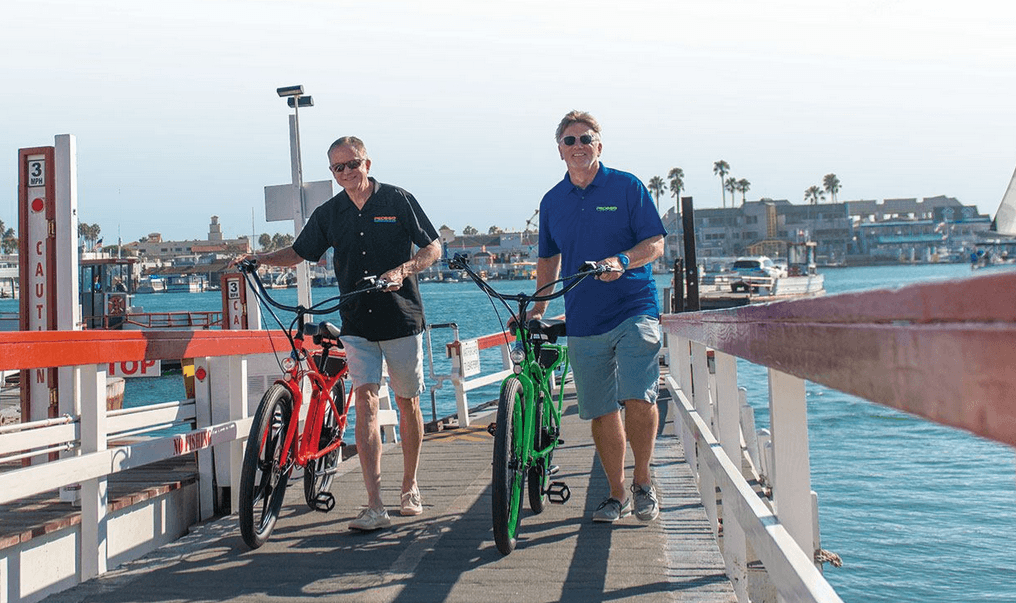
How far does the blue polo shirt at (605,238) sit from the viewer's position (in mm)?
5324

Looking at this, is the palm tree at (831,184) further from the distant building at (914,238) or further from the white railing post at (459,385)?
the white railing post at (459,385)

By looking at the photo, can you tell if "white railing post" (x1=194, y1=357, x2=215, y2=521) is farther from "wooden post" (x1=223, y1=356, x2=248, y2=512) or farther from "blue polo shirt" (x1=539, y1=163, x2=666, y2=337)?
"blue polo shirt" (x1=539, y1=163, x2=666, y2=337)

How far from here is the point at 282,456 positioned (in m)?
4.96

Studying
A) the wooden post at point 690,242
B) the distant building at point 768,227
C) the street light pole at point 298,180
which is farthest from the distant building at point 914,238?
the street light pole at point 298,180

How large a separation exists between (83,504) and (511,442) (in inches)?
71.9

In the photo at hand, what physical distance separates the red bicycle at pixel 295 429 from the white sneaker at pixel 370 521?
386mm

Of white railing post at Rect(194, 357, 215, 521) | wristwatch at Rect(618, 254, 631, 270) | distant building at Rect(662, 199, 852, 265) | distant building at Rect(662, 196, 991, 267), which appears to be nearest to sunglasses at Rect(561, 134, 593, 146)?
wristwatch at Rect(618, 254, 631, 270)

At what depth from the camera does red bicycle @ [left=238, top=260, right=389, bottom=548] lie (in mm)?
4691

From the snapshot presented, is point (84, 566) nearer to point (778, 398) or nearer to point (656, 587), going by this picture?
point (656, 587)

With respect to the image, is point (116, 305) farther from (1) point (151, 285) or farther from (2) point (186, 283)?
(2) point (186, 283)

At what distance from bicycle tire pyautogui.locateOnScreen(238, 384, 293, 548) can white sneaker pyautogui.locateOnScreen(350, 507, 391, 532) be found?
401 millimetres

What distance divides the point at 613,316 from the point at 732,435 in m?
1.56

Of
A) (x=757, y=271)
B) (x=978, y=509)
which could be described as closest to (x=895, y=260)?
(x=757, y=271)

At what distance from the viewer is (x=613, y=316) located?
17.4 ft
